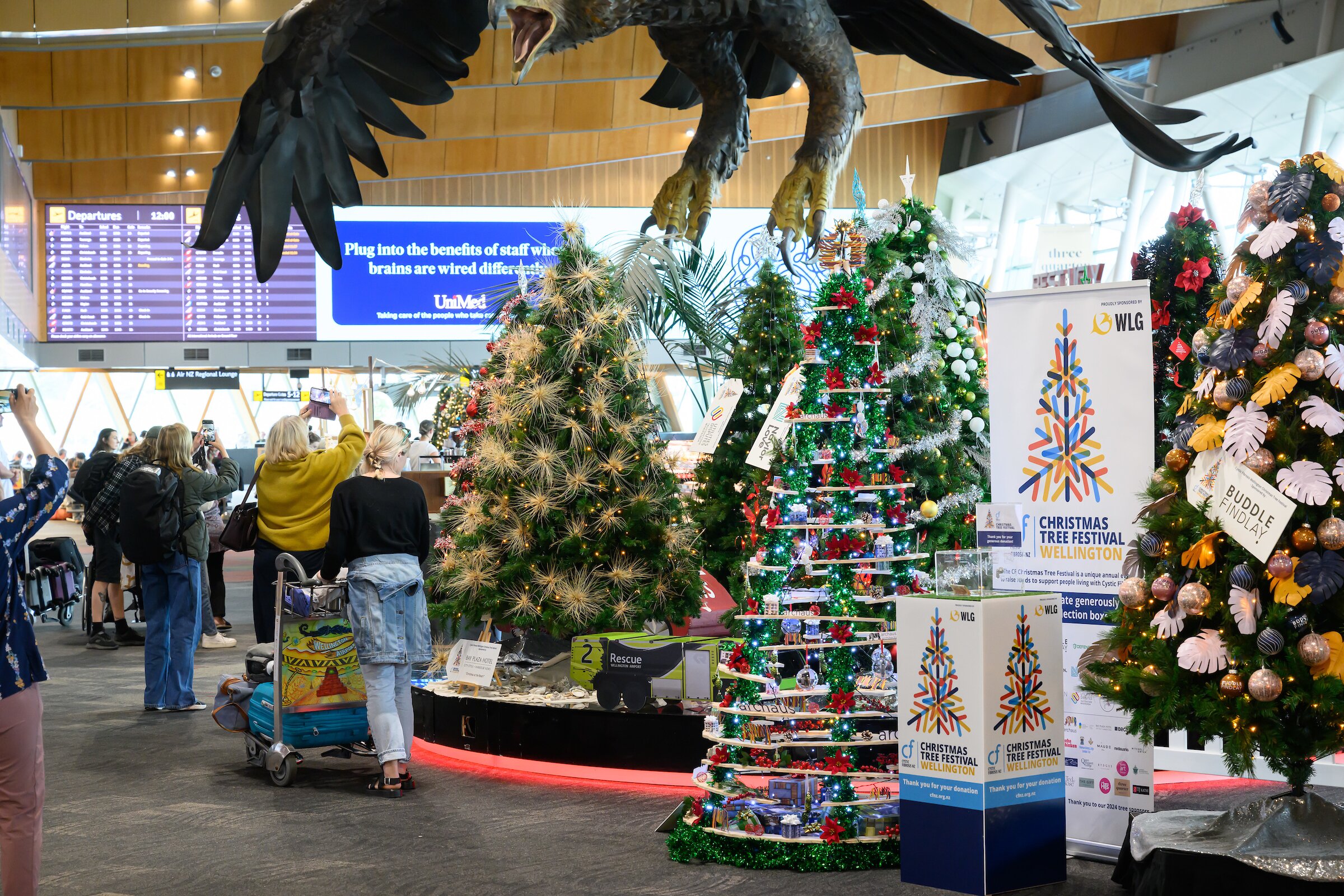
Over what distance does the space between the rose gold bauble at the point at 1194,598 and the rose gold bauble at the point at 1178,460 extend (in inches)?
13.7

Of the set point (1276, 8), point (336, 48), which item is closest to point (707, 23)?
point (336, 48)

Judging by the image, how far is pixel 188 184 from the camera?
16000 millimetres

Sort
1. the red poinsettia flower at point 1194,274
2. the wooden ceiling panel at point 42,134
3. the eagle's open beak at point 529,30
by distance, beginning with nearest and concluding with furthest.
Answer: the eagle's open beak at point 529,30 → the red poinsettia flower at point 1194,274 → the wooden ceiling panel at point 42,134

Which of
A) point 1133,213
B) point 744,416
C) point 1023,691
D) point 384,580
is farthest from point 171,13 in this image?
point 1133,213

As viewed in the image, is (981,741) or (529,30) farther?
(981,741)

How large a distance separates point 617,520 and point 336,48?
Answer: 3.36m

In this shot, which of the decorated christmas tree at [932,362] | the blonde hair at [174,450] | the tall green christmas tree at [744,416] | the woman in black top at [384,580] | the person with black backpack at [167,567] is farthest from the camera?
the blonde hair at [174,450]

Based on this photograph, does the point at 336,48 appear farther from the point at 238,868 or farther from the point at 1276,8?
the point at 1276,8

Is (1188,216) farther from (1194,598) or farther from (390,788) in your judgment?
(390,788)

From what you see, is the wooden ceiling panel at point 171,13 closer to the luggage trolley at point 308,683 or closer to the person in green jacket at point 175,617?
the person in green jacket at point 175,617

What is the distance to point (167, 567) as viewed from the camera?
6648 mm

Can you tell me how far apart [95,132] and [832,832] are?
12.7m

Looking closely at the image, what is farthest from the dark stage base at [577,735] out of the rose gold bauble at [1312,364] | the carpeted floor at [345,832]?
→ the rose gold bauble at [1312,364]

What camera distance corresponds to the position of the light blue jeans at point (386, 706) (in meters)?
4.80
